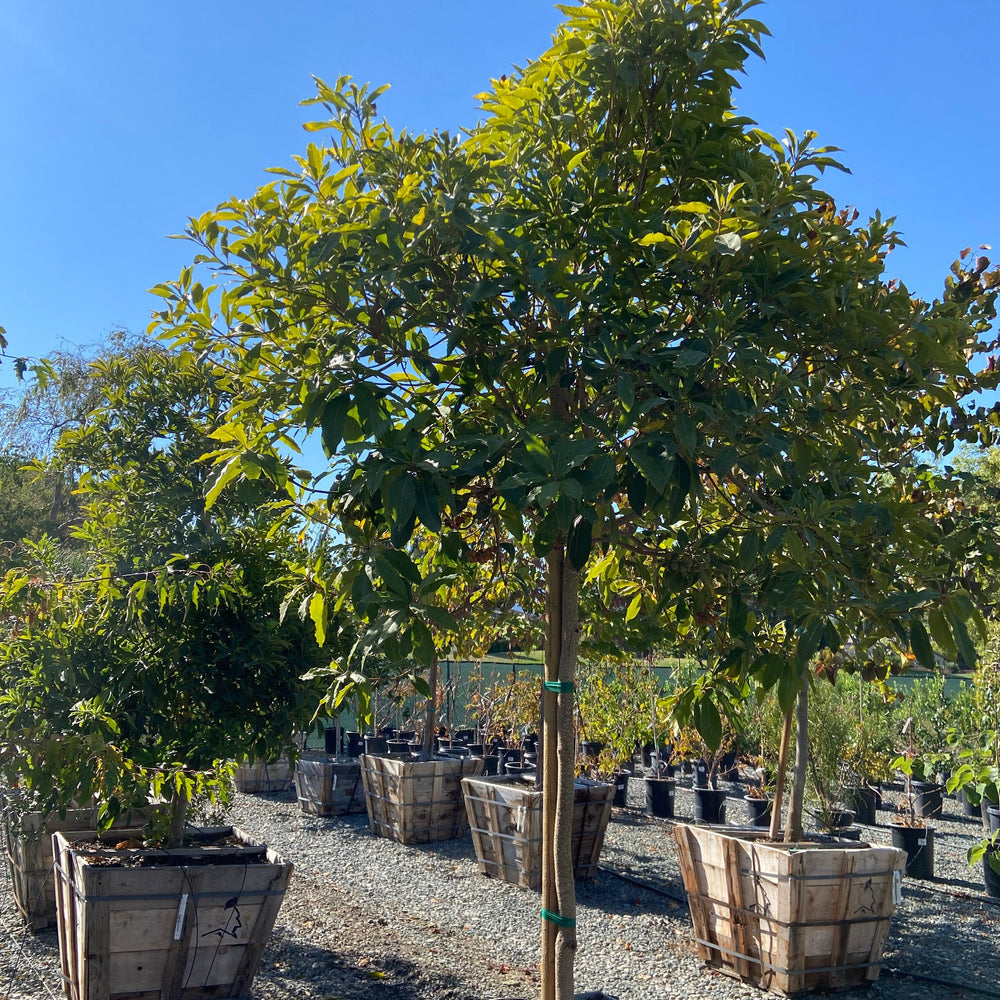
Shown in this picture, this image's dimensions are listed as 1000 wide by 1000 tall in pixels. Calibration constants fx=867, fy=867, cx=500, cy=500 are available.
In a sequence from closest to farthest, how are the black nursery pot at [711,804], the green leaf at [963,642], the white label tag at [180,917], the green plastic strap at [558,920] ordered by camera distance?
the green leaf at [963,642], the green plastic strap at [558,920], the white label tag at [180,917], the black nursery pot at [711,804]

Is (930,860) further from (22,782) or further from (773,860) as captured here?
(22,782)

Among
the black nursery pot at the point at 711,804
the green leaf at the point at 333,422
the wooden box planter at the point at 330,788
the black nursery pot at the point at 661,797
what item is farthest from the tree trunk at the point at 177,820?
the black nursery pot at the point at 661,797

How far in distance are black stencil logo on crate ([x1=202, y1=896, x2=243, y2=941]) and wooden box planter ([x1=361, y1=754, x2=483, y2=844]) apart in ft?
13.0

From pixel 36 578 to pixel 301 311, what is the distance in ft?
8.36

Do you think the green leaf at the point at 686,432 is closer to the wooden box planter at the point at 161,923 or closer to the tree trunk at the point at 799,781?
the wooden box planter at the point at 161,923

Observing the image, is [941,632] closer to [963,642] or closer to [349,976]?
[963,642]

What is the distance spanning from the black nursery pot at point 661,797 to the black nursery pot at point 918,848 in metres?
2.67

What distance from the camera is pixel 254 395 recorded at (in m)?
2.36

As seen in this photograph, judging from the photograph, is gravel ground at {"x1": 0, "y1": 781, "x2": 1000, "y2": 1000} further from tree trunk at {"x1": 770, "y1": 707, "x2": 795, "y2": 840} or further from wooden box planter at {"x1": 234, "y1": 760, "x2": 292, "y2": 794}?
wooden box planter at {"x1": 234, "y1": 760, "x2": 292, "y2": 794}

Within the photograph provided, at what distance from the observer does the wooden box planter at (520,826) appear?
6254mm

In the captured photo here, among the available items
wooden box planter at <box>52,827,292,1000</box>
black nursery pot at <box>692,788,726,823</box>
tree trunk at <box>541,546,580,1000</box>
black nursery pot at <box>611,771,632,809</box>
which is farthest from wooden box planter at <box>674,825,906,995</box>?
black nursery pot at <box>611,771,632,809</box>

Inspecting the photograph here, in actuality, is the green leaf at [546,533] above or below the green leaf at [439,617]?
above

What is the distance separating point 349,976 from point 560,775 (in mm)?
2726

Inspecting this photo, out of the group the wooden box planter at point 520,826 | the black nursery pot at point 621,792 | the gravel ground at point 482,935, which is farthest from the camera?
the black nursery pot at point 621,792
